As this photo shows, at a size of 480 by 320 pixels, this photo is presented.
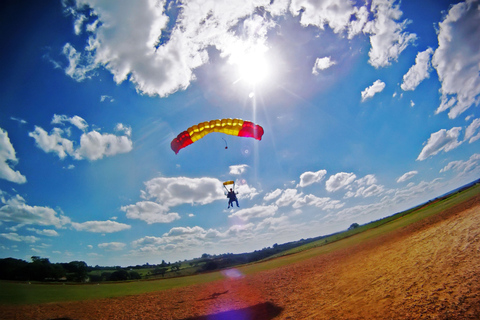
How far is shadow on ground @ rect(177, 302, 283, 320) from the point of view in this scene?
935cm

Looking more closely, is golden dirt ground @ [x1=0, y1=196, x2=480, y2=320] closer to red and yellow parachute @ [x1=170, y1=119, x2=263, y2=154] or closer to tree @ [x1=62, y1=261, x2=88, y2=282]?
red and yellow parachute @ [x1=170, y1=119, x2=263, y2=154]

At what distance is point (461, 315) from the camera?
5.36 metres

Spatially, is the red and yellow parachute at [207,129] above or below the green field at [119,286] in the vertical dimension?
above

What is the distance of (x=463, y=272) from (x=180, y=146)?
16826mm

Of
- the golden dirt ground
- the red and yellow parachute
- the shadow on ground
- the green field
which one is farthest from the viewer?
the green field

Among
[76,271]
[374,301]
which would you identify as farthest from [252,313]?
[76,271]

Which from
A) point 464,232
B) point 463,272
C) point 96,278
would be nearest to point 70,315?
point 463,272

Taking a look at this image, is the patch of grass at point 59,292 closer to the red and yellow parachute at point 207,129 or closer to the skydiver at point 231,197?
the skydiver at point 231,197

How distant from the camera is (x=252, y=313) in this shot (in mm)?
9922

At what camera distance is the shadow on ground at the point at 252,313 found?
9.35m

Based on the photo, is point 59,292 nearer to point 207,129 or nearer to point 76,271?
point 207,129

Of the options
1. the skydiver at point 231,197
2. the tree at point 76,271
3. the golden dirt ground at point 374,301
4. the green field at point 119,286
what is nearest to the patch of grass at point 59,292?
the green field at point 119,286

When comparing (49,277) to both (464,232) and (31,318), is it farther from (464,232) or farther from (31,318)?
(464,232)

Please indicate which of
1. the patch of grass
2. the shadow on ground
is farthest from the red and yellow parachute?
the patch of grass
